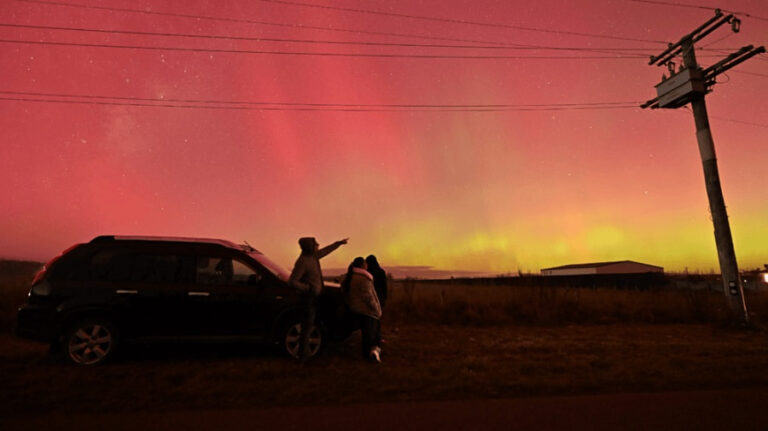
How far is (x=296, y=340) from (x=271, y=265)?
56.7 inches

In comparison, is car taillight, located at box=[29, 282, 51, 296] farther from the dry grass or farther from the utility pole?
the utility pole

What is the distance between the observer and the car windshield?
6.79m

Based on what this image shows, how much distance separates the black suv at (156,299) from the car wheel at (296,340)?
0.05ft

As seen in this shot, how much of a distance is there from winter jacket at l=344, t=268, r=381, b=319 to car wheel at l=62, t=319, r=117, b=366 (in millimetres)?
3560

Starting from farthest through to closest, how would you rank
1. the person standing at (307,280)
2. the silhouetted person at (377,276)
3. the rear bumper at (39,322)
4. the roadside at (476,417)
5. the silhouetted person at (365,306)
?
1. the silhouetted person at (377,276)
2. the silhouetted person at (365,306)
3. the person standing at (307,280)
4. the rear bumper at (39,322)
5. the roadside at (476,417)

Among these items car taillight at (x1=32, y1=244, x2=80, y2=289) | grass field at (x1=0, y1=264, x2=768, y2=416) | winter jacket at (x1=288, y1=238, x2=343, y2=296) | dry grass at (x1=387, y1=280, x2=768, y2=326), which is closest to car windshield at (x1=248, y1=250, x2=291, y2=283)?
winter jacket at (x1=288, y1=238, x2=343, y2=296)

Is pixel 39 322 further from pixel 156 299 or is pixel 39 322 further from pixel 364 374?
pixel 364 374

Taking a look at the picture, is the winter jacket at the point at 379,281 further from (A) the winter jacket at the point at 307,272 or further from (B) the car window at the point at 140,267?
(B) the car window at the point at 140,267

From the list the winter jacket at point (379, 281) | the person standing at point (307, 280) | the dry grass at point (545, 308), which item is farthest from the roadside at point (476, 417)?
the dry grass at point (545, 308)

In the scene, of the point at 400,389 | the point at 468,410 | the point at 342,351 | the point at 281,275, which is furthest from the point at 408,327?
the point at 468,410

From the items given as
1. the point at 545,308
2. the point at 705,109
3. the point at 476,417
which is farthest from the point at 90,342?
the point at 705,109

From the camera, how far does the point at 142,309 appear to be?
6.09 m

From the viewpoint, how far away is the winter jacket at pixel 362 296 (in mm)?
6664

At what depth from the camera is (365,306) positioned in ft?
21.9
